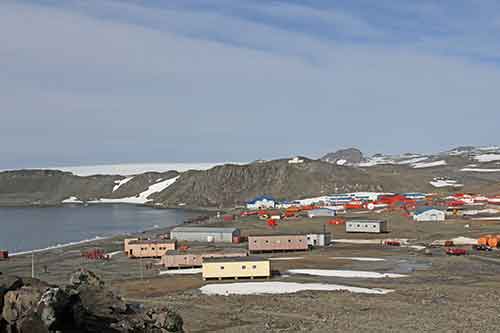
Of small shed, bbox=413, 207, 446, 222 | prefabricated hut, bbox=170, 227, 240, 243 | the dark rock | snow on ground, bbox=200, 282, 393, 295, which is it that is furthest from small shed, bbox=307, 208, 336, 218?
the dark rock

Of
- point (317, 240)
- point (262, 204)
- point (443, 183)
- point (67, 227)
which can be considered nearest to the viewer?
point (317, 240)

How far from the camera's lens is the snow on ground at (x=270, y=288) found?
37491 mm

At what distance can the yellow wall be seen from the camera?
4353 cm

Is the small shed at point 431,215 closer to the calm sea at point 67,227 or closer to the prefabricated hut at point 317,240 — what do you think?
the prefabricated hut at point 317,240

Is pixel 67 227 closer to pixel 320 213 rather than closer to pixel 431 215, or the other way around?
pixel 320 213

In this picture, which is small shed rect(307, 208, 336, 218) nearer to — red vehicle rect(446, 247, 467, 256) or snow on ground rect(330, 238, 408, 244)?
snow on ground rect(330, 238, 408, 244)

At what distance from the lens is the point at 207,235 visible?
244ft

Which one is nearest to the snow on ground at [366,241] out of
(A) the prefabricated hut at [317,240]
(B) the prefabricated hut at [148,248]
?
(A) the prefabricated hut at [317,240]

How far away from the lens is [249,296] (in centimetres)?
3575

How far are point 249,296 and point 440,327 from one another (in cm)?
1187

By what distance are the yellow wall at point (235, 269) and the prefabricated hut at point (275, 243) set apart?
17246 millimetres

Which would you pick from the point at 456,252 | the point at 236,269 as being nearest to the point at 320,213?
the point at 456,252

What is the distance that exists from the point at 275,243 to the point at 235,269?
59.1 feet

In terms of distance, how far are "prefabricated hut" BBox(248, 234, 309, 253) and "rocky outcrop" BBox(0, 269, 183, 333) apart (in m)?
41.3
